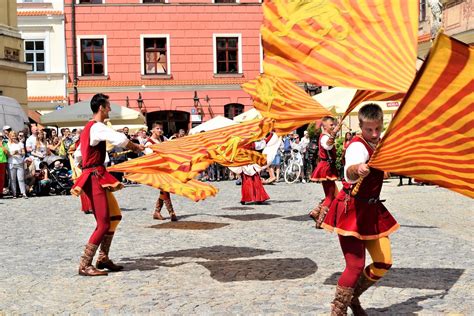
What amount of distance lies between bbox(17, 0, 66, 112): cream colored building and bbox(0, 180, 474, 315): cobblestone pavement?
22083 mm

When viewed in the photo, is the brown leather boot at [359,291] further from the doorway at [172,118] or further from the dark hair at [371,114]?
the doorway at [172,118]

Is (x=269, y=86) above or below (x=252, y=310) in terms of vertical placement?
above

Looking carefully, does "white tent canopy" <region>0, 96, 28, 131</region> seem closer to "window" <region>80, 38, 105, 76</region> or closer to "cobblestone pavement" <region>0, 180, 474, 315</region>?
"cobblestone pavement" <region>0, 180, 474, 315</region>

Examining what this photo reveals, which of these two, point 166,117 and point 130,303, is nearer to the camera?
point 130,303

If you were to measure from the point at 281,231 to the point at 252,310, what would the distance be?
544 centimetres

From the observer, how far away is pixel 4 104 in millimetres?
22891

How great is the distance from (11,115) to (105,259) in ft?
50.2

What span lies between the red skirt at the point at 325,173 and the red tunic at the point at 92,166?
15.1 feet

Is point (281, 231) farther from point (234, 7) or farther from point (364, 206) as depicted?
point (234, 7)

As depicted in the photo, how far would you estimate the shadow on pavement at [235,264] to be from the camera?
8352 mm

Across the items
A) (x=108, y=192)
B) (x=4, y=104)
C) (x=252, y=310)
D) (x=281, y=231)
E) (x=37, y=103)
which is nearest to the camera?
(x=252, y=310)

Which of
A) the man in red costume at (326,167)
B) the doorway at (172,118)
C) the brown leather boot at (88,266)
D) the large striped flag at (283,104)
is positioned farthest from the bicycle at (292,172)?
the large striped flag at (283,104)

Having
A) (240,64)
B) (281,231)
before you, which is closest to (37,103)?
(240,64)

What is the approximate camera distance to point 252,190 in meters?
17.0
